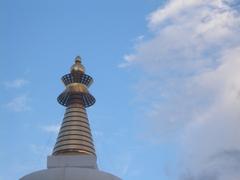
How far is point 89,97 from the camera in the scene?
3672 cm

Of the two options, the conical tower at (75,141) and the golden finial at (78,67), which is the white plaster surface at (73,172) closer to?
the conical tower at (75,141)

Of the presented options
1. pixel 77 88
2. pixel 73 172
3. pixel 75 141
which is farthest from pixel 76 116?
pixel 73 172

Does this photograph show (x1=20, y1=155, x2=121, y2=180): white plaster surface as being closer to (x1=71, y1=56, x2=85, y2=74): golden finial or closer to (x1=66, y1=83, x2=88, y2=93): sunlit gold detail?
(x1=66, y1=83, x2=88, y2=93): sunlit gold detail

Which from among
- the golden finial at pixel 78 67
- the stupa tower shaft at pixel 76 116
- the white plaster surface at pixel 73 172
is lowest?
the white plaster surface at pixel 73 172

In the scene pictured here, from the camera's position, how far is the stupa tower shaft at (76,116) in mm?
33250

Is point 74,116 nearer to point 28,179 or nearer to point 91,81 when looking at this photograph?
point 91,81

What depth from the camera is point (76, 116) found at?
3528 centimetres

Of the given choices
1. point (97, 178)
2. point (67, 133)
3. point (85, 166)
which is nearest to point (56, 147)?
point (67, 133)

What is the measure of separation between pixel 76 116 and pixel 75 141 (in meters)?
2.37

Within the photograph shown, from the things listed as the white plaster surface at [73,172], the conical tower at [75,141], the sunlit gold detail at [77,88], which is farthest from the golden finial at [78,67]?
the white plaster surface at [73,172]

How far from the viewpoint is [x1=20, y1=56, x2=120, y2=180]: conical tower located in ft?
94.8

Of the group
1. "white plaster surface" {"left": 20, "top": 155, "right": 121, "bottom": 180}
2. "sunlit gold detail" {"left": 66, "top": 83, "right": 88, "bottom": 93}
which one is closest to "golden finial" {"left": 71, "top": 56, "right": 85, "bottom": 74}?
"sunlit gold detail" {"left": 66, "top": 83, "right": 88, "bottom": 93}

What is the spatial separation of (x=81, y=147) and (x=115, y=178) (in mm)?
4051

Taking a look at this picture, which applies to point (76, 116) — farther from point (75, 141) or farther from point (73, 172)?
point (73, 172)
